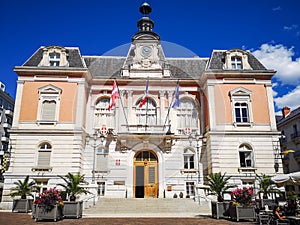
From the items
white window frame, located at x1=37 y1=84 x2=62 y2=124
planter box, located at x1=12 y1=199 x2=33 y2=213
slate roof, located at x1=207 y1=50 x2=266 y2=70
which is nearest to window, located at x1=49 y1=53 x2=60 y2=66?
white window frame, located at x1=37 y1=84 x2=62 y2=124

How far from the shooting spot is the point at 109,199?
17.8m

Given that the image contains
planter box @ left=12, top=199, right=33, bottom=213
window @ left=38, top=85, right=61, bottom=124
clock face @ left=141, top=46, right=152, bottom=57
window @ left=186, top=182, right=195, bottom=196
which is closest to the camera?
planter box @ left=12, top=199, right=33, bottom=213

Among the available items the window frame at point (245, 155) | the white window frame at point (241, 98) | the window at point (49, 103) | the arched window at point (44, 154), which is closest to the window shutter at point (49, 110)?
the window at point (49, 103)

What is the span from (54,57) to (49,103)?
390 centimetres

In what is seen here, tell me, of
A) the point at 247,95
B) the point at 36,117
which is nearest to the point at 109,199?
the point at 36,117

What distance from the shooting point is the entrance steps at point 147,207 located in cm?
1585

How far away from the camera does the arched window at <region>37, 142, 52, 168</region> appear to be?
62.6 feet

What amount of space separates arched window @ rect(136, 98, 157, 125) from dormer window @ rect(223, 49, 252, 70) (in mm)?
6533

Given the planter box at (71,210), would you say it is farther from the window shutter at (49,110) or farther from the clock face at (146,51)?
the clock face at (146,51)

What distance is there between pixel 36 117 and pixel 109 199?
7.85 meters

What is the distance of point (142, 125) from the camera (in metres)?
20.1

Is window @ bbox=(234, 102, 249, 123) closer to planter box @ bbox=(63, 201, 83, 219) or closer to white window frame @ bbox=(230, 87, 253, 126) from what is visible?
white window frame @ bbox=(230, 87, 253, 126)

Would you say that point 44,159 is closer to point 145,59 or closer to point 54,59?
point 54,59

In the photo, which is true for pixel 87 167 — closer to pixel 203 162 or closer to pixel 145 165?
pixel 145 165
